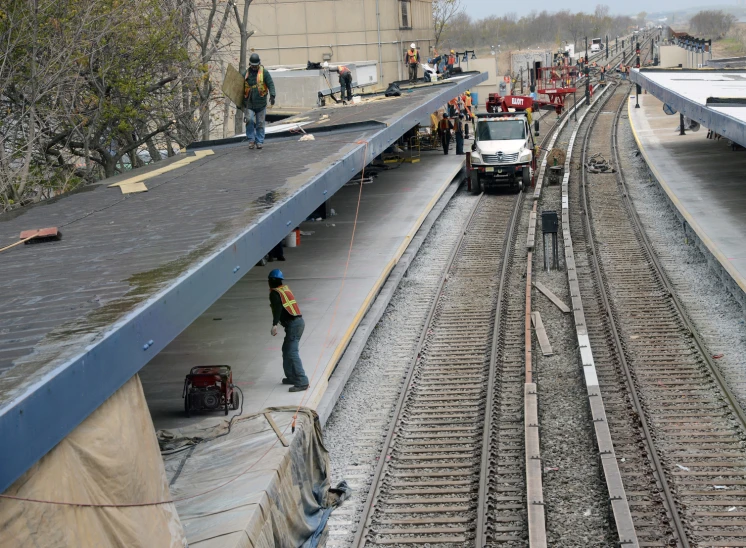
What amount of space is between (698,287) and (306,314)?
728 cm

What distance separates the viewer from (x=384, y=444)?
36.6ft

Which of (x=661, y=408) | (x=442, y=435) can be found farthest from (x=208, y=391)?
(x=661, y=408)

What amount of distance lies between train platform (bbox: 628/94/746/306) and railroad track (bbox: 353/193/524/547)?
4250mm

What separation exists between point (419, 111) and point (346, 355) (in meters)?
13.7

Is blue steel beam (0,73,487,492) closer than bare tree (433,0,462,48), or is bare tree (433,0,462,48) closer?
blue steel beam (0,73,487,492)

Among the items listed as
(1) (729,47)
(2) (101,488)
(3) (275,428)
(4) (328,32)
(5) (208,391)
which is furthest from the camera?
(1) (729,47)

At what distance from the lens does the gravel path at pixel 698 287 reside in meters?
13.4

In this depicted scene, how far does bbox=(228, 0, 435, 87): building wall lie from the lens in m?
53.0

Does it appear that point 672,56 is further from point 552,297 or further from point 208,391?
point 208,391

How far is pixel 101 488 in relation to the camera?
676cm

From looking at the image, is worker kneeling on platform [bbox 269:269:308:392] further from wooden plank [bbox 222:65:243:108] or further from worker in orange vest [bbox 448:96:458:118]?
worker in orange vest [bbox 448:96:458:118]

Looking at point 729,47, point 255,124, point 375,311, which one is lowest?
point 375,311

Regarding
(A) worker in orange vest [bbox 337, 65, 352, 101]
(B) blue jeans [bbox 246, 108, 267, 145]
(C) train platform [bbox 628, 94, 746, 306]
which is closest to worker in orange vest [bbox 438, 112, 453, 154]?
(A) worker in orange vest [bbox 337, 65, 352, 101]

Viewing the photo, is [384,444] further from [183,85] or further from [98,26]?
[183,85]
